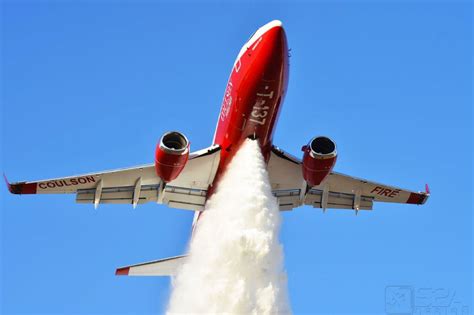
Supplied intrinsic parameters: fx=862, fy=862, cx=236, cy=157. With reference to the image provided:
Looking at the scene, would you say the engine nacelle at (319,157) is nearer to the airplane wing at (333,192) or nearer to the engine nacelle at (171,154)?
the airplane wing at (333,192)

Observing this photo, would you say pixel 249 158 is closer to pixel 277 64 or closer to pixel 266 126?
pixel 266 126

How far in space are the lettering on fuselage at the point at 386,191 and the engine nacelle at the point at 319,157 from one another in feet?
13.0

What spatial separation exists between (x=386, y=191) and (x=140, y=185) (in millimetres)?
9073

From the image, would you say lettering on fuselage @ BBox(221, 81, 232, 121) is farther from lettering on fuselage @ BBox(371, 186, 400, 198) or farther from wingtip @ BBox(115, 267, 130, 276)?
lettering on fuselage @ BBox(371, 186, 400, 198)

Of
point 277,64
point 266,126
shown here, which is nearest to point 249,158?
point 266,126

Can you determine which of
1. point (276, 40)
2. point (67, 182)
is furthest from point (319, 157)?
point (67, 182)

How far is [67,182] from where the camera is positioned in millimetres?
28578

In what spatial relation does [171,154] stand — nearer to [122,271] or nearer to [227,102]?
[227,102]

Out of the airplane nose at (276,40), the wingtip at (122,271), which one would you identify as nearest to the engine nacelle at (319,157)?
the airplane nose at (276,40)

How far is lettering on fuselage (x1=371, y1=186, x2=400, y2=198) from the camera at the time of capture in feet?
104

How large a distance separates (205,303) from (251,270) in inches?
70.6

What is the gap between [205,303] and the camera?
2720 cm

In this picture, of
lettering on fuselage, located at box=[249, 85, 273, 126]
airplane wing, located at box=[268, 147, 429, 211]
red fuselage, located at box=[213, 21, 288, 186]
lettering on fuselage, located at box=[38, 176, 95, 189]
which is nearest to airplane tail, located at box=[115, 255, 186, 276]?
lettering on fuselage, located at box=[38, 176, 95, 189]

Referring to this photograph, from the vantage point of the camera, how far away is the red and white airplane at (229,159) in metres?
26.6
